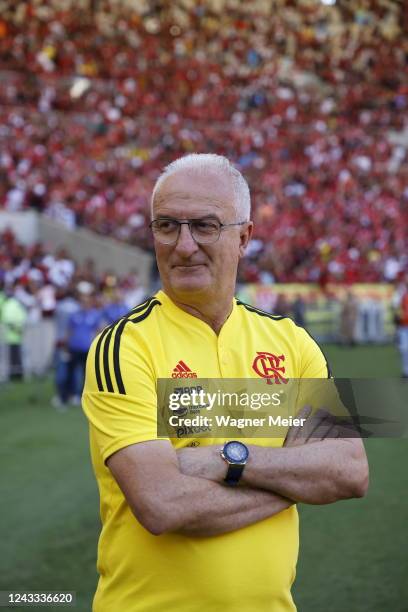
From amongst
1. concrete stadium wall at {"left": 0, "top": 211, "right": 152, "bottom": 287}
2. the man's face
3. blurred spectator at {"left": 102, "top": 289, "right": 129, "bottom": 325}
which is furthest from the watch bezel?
concrete stadium wall at {"left": 0, "top": 211, "right": 152, "bottom": 287}

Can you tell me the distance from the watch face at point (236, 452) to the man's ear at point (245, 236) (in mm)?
589

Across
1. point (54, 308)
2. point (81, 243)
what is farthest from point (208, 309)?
point (81, 243)

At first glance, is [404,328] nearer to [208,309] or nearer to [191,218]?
[208,309]

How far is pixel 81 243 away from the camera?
76.7 ft

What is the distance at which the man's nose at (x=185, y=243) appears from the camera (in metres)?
2.44

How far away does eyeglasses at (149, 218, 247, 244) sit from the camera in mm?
2463

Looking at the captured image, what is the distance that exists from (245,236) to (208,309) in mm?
250

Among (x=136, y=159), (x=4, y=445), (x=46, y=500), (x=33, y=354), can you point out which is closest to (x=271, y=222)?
(x=136, y=159)

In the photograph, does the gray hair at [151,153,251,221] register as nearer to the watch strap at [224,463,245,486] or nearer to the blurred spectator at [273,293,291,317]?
the watch strap at [224,463,245,486]

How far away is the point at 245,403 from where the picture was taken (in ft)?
A: 8.11

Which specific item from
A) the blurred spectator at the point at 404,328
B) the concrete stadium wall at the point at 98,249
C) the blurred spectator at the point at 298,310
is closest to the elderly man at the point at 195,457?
the blurred spectator at the point at 404,328

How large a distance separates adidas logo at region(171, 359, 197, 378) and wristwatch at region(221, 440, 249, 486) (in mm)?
210

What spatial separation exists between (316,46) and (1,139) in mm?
16440

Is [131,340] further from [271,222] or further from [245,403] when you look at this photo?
[271,222]
